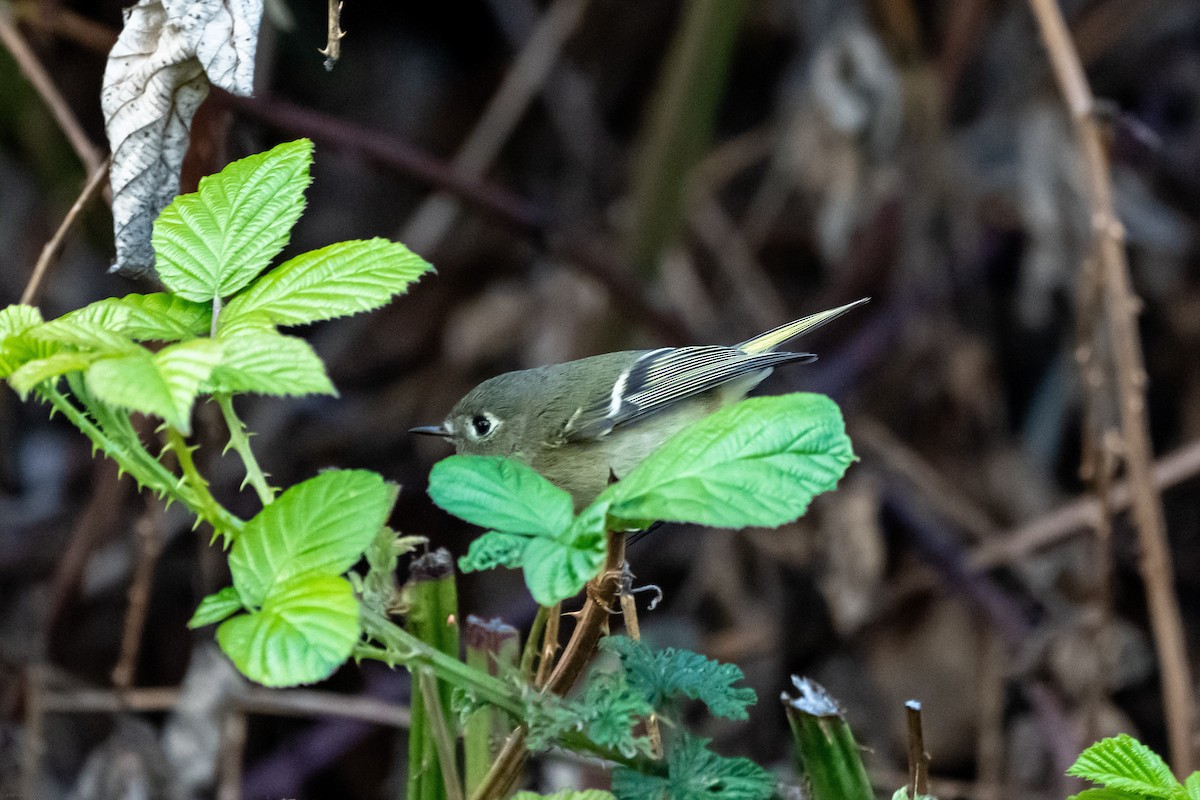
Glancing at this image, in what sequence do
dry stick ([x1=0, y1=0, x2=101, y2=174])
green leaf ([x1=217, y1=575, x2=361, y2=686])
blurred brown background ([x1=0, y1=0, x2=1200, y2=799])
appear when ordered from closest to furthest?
green leaf ([x1=217, y1=575, x2=361, y2=686]) < dry stick ([x1=0, y1=0, x2=101, y2=174]) < blurred brown background ([x1=0, y1=0, x2=1200, y2=799])

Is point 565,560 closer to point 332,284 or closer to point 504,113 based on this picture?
point 332,284

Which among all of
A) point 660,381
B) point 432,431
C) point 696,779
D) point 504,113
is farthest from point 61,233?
point 504,113

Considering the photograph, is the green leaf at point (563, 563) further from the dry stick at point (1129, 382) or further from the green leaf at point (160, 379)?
the dry stick at point (1129, 382)

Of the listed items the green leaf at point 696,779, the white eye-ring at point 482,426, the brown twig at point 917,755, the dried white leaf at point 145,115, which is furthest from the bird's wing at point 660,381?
the green leaf at point 696,779

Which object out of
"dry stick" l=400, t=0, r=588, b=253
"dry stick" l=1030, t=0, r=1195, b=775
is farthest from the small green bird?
"dry stick" l=400, t=0, r=588, b=253

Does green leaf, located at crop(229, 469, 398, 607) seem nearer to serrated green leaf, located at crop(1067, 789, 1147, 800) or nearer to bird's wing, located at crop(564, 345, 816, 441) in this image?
serrated green leaf, located at crop(1067, 789, 1147, 800)
